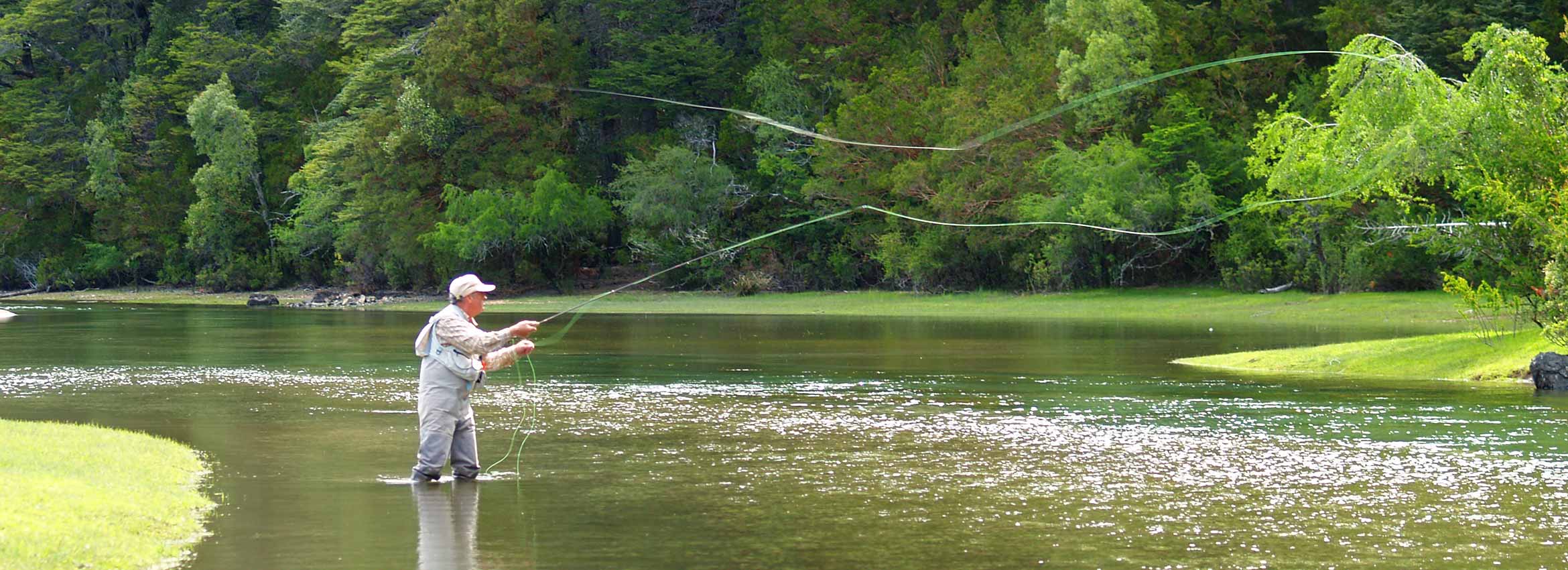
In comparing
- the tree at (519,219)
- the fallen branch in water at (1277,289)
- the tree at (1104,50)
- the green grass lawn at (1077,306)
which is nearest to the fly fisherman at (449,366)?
the green grass lawn at (1077,306)

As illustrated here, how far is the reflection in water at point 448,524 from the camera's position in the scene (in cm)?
901

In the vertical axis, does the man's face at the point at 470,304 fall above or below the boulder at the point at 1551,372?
above

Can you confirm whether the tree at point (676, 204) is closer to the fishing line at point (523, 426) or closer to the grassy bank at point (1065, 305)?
the grassy bank at point (1065, 305)

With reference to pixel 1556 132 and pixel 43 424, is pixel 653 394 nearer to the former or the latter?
pixel 43 424

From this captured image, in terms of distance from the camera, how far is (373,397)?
1991 centimetres

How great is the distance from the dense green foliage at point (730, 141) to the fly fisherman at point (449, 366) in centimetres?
1604

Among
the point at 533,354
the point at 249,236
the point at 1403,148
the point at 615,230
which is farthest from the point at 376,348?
A: the point at 249,236

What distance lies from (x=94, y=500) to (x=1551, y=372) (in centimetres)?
1670

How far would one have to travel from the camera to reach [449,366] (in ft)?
38.5

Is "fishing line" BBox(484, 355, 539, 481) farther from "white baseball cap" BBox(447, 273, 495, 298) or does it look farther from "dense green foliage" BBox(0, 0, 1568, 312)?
"dense green foliage" BBox(0, 0, 1568, 312)

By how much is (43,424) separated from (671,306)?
39034mm

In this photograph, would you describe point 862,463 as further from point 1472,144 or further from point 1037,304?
point 1037,304

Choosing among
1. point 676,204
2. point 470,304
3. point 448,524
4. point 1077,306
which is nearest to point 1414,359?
point 470,304

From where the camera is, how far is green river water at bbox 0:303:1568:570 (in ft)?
30.7
